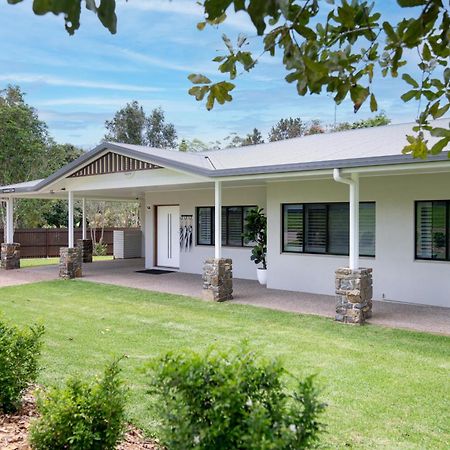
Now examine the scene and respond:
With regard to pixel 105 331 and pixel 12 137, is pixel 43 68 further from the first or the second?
pixel 105 331

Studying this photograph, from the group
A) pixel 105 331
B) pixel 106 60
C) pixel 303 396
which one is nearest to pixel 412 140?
pixel 303 396

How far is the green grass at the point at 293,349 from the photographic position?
13.7 ft

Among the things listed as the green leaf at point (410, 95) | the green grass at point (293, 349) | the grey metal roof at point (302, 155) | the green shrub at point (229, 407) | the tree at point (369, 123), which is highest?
the tree at point (369, 123)

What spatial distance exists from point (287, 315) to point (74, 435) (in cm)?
612

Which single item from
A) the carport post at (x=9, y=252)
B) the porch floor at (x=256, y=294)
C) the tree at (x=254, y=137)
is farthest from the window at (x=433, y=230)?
the tree at (x=254, y=137)

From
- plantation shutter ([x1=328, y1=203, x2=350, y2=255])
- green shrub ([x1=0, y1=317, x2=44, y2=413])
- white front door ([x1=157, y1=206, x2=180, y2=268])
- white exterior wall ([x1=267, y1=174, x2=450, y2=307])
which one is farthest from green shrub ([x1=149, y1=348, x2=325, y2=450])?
white front door ([x1=157, y1=206, x2=180, y2=268])

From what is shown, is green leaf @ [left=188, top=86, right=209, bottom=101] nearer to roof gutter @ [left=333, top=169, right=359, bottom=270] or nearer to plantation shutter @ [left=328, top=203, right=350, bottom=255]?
roof gutter @ [left=333, top=169, right=359, bottom=270]

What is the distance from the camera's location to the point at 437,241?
952 centimetres

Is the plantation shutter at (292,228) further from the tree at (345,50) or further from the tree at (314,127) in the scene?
the tree at (314,127)

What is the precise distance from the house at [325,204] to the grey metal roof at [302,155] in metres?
0.03

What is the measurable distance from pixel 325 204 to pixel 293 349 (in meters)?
5.11

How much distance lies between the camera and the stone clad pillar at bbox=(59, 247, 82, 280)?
14164mm

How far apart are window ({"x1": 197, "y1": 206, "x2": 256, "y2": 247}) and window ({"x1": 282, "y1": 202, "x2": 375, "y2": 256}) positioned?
215 centimetres

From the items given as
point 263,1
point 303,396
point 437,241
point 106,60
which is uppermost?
point 106,60
